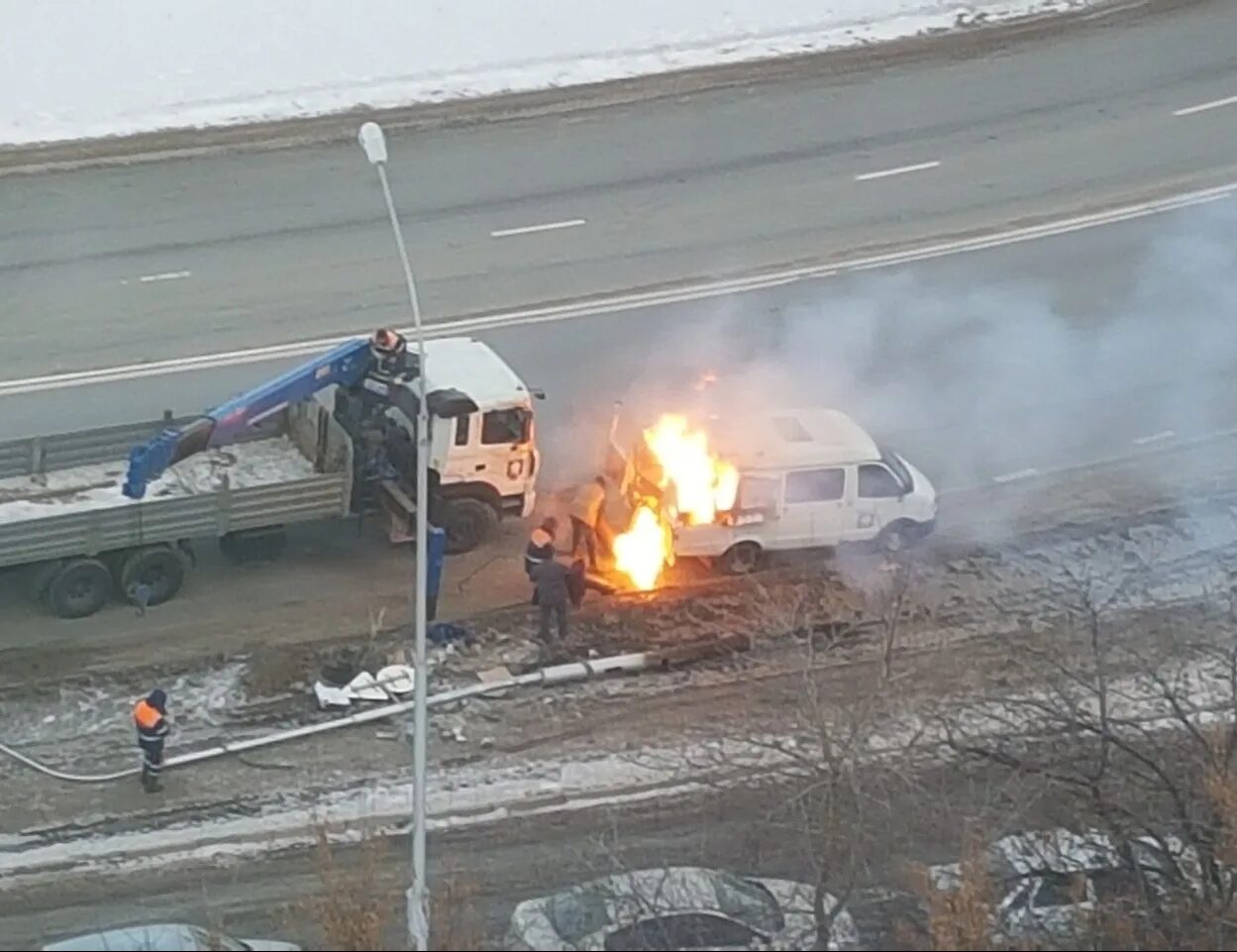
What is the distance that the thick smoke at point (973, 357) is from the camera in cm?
2767

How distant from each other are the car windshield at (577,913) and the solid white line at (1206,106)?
2078cm

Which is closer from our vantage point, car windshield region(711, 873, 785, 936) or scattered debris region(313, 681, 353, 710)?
car windshield region(711, 873, 785, 936)

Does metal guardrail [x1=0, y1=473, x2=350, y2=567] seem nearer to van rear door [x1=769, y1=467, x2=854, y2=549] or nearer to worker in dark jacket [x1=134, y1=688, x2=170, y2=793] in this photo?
worker in dark jacket [x1=134, y1=688, x2=170, y2=793]

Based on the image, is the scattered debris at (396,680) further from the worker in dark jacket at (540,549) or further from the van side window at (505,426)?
the van side window at (505,426)

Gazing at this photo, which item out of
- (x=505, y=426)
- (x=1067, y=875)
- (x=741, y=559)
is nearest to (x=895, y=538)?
(x=741, y=559)

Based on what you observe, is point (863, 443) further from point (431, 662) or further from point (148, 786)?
point (148, 786)

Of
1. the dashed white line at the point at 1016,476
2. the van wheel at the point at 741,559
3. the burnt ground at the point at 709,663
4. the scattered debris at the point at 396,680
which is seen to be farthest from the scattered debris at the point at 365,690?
the dashed white line at the point at 1016,476

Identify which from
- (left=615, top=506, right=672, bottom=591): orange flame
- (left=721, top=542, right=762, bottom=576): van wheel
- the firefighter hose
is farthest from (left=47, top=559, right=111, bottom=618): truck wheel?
(left=721, top=542, right=762, bottom=576): van wheel

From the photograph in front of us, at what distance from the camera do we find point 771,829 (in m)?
21.0

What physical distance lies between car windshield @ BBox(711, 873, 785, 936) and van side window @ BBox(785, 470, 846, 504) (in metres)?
6.65

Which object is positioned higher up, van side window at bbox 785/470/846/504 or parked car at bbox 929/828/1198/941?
van side window at bbox 785/470/846/504

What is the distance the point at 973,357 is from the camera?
29.0 metres

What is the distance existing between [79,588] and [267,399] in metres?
2.59

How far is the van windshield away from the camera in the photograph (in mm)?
25328
